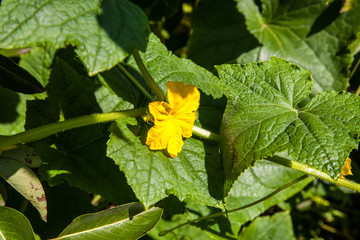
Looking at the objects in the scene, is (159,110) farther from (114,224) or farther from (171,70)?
(114,224)

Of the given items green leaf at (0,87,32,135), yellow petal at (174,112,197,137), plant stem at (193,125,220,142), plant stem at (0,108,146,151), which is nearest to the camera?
plant stem at (0,108,146,151)

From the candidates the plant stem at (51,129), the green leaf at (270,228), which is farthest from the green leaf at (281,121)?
the green leaf at (270,228)

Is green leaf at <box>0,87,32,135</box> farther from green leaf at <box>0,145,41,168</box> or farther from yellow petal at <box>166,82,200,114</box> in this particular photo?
yellow petal at <box>166,82,200,114</box>

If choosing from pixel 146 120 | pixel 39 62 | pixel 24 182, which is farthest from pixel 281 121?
pixel 39 62

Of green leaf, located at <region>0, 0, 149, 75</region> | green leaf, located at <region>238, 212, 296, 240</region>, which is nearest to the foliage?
green leaf, located at <region>0, 0, 149, 75</region>

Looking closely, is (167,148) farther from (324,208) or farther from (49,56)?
(324,208)

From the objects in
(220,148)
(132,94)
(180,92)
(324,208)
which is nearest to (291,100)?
(220,148)

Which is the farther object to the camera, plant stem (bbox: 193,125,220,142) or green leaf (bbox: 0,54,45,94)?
plant stem (bbox: 193,125,220,142)
